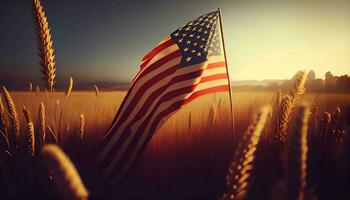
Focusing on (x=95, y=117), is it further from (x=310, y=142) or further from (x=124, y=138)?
(x=310, y=142)

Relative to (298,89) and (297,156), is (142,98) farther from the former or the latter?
(297,156)

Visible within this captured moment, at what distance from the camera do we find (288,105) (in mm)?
1482

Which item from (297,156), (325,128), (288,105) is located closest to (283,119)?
(288,105)

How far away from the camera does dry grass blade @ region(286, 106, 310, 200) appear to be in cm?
40

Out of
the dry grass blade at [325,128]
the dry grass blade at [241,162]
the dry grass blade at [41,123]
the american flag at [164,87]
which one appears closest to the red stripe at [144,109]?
the american flag at [164,87]

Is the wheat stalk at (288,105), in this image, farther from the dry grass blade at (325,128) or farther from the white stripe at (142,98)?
the white stripe at (142,98)

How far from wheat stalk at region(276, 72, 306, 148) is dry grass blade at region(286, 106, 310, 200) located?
44.8 inches

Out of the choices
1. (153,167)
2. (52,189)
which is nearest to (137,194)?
(153,167)

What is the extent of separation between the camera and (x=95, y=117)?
2.12 metres

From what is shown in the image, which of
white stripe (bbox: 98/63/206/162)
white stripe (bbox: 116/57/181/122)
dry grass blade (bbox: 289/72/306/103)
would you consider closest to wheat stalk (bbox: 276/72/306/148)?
dry grass blade (bbox: 289/72/306/103)

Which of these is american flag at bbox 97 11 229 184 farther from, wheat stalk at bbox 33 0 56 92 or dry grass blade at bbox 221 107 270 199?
dry grass blade at bbox 221 107 270 199

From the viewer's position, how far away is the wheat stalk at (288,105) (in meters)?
1.48

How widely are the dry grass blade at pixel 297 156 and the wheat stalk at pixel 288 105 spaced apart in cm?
114

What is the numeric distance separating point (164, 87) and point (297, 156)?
1.26m
